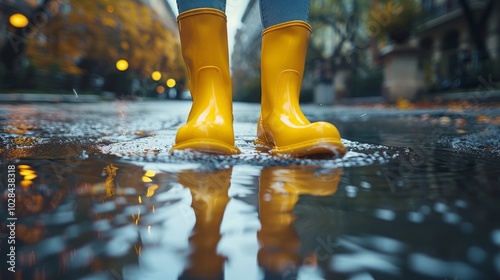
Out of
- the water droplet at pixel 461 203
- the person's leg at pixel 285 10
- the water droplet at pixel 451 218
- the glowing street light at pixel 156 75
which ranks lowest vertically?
the water droplet at pixel 461 203

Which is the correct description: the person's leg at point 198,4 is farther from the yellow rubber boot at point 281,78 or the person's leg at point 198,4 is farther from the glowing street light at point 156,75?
the glowing street light at point 156,75

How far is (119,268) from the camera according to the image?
15.7 inches

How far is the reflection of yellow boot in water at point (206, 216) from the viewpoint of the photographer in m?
0.40

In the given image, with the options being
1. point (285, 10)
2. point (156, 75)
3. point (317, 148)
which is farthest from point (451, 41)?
point (317, 148)

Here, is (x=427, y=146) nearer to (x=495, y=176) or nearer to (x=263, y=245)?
(x=495, y=176)

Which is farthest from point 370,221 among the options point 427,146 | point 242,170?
point 427,146

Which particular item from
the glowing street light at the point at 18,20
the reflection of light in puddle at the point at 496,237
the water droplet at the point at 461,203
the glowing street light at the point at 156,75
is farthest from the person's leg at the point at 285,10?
the glowing street light at the point at 156,75

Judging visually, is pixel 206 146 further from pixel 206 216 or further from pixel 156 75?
pixel 156 75

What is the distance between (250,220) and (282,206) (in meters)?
0.08

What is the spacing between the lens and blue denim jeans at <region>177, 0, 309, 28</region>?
52.5 inches

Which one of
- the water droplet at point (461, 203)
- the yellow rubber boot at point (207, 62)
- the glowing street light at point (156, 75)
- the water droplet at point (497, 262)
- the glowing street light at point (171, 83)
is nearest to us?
the water droplet at point (497, 262)

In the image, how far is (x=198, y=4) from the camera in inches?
51.4

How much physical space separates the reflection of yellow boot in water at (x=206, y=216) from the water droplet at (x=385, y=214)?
0.69ft

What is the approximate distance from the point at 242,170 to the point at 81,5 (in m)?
11.8
